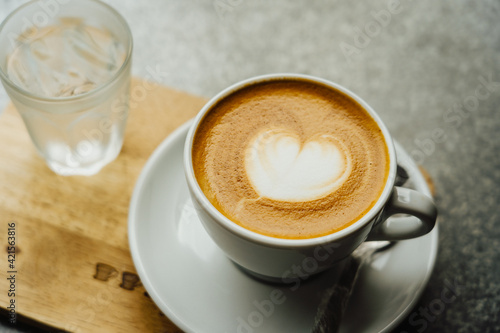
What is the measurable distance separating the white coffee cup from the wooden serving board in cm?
19

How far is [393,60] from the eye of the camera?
57.8 inches

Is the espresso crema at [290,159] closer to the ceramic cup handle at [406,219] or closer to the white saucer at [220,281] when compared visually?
the ceramic cup handle at [406,219]

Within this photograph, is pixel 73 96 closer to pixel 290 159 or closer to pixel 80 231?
pixel 80 231

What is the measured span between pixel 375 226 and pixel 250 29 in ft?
3.26

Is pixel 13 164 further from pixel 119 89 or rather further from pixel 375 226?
pixel 375 226

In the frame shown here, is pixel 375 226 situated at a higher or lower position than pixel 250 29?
higher

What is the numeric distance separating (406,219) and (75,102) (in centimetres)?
54

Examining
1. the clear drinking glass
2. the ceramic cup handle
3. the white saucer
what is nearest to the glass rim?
the clear drinking glass

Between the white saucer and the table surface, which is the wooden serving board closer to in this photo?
the white saucer

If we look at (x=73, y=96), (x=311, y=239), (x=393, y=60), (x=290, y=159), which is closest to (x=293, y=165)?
(x=290, y=159)

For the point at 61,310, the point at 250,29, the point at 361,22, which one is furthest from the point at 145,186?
the point at 361,22

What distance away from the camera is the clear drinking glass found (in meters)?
0.78

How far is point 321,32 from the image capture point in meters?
1.53

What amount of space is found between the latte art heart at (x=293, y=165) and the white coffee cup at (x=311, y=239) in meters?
0.07
